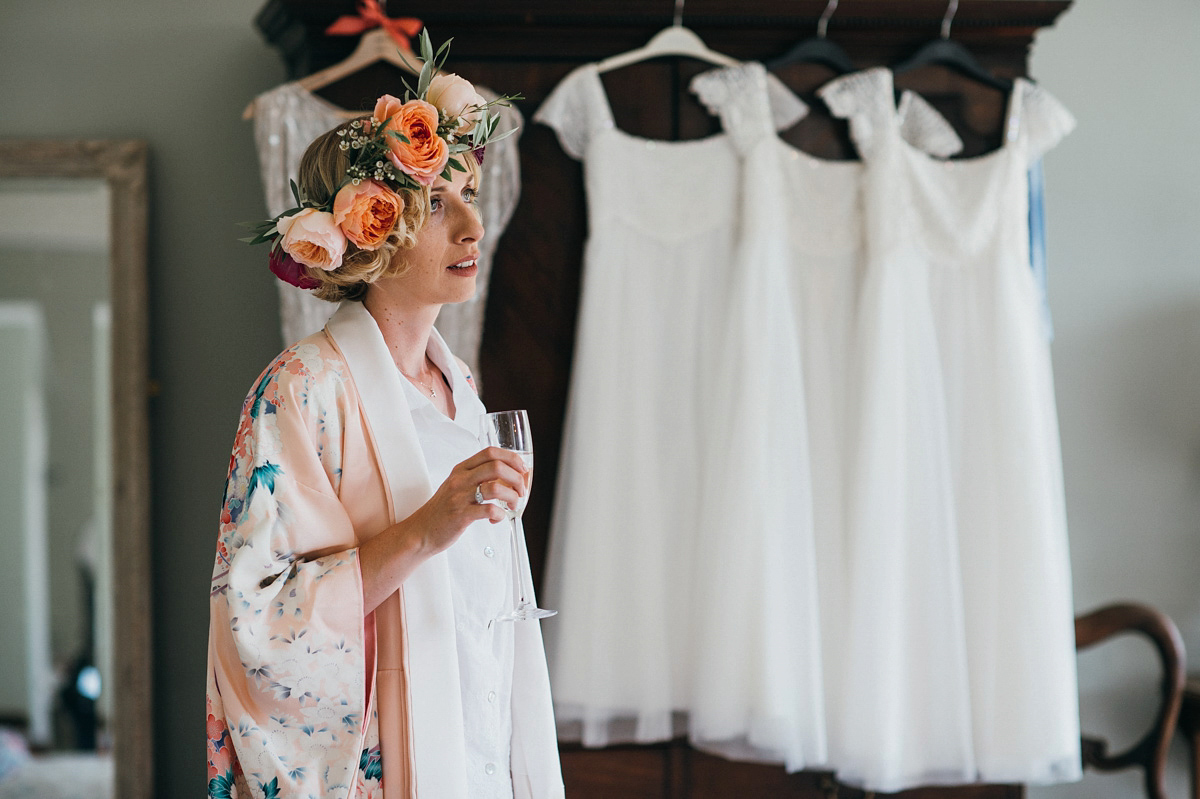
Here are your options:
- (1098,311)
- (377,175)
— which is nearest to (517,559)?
(377,175)

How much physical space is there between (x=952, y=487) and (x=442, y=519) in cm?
153

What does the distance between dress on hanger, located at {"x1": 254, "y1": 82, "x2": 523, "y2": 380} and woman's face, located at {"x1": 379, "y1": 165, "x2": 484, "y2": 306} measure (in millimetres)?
856

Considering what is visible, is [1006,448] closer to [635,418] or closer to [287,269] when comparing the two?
[635,418]

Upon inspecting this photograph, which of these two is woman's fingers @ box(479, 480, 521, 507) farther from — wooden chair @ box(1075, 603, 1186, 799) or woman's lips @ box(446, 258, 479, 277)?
wooden chair @ box(1075, 603, 1186, 799)

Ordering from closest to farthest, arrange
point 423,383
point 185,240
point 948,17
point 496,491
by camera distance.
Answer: point 496,491, point 423,383, point 948,17, point 185,240

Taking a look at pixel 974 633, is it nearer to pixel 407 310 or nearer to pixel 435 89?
pixel 407 310

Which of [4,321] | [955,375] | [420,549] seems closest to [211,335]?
[4,321]

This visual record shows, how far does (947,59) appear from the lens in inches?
90.5

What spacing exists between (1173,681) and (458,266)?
7.06 feet

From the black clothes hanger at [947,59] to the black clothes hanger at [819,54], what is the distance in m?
0.14

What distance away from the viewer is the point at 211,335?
2.59 meters

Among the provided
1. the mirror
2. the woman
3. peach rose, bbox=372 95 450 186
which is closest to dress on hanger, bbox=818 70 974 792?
the woman

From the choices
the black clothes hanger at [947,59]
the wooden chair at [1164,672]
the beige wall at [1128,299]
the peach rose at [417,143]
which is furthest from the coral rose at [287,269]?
the beige wall at [1128,299]

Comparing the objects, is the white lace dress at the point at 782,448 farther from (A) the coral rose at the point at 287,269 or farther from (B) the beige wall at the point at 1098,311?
(A) the coral rose at the point at 287,269
